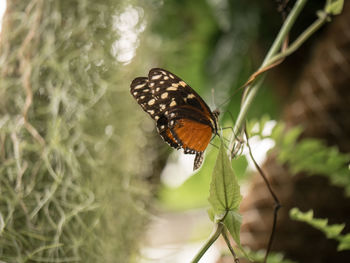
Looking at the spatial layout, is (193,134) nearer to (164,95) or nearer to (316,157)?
(164,95)

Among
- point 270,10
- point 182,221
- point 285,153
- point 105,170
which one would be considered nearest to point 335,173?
point 285,153

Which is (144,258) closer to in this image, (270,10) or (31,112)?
(31,112)

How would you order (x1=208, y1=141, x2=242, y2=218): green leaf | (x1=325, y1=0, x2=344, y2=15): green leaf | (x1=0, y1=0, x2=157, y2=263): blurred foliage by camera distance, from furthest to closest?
(x1=0, y1=0, x2=157, y2=263): blurred foliage → (x1=325, y1=0, x2=344, y2=15): green leaf → (x1=208, y1=141, x2=242, y2=218): green leaf

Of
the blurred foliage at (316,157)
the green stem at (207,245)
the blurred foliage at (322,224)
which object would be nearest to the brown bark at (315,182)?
the blurred foliage at (316,157)

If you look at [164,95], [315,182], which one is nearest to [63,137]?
[164,95]

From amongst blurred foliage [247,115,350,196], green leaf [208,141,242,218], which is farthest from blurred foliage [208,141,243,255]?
blurred foliage [247,115,350,196]

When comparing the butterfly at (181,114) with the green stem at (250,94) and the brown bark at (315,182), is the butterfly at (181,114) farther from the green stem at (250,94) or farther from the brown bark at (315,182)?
the brown bark at (315,182)

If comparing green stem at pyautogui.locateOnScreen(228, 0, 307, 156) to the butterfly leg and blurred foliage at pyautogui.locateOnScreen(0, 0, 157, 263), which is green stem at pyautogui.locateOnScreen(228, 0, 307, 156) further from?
blurred foliage at pyautogui.locateOnScreen(0, 0, 157, 263)
